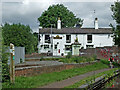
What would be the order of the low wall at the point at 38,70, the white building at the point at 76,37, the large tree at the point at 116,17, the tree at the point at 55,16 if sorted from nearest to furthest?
the low wall at the point at 38,70 < the large tree at the point at 116,17 < the white building at the point at 76,37 < the tree at the point at 55,16

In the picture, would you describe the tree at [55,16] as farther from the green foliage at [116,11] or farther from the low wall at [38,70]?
the low wall at [38,70]

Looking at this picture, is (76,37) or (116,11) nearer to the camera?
(116,11)

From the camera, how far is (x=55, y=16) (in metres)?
72.4

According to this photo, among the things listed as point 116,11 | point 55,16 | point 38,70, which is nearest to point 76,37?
point 55,16

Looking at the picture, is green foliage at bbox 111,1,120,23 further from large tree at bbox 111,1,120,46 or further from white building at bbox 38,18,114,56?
white building at bbox 38,18,114,56

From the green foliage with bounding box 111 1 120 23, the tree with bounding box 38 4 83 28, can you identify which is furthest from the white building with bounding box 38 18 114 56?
the green foliage with bounding box 111 1 120 23

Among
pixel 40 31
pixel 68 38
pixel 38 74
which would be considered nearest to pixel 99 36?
pixel 68 38

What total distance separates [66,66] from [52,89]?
9.70 m

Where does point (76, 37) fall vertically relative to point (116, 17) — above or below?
below

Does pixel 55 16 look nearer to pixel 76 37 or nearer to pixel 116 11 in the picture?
pixel 76 37

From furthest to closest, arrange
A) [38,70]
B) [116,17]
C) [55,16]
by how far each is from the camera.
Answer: [55,16]
[116,17]
[38,70]

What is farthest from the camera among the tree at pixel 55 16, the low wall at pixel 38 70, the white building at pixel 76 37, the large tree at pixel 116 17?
the tree at pixel 55 16

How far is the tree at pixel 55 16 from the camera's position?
71000mm

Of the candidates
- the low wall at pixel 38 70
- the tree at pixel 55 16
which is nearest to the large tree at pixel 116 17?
the low wall at pixel 38 70
